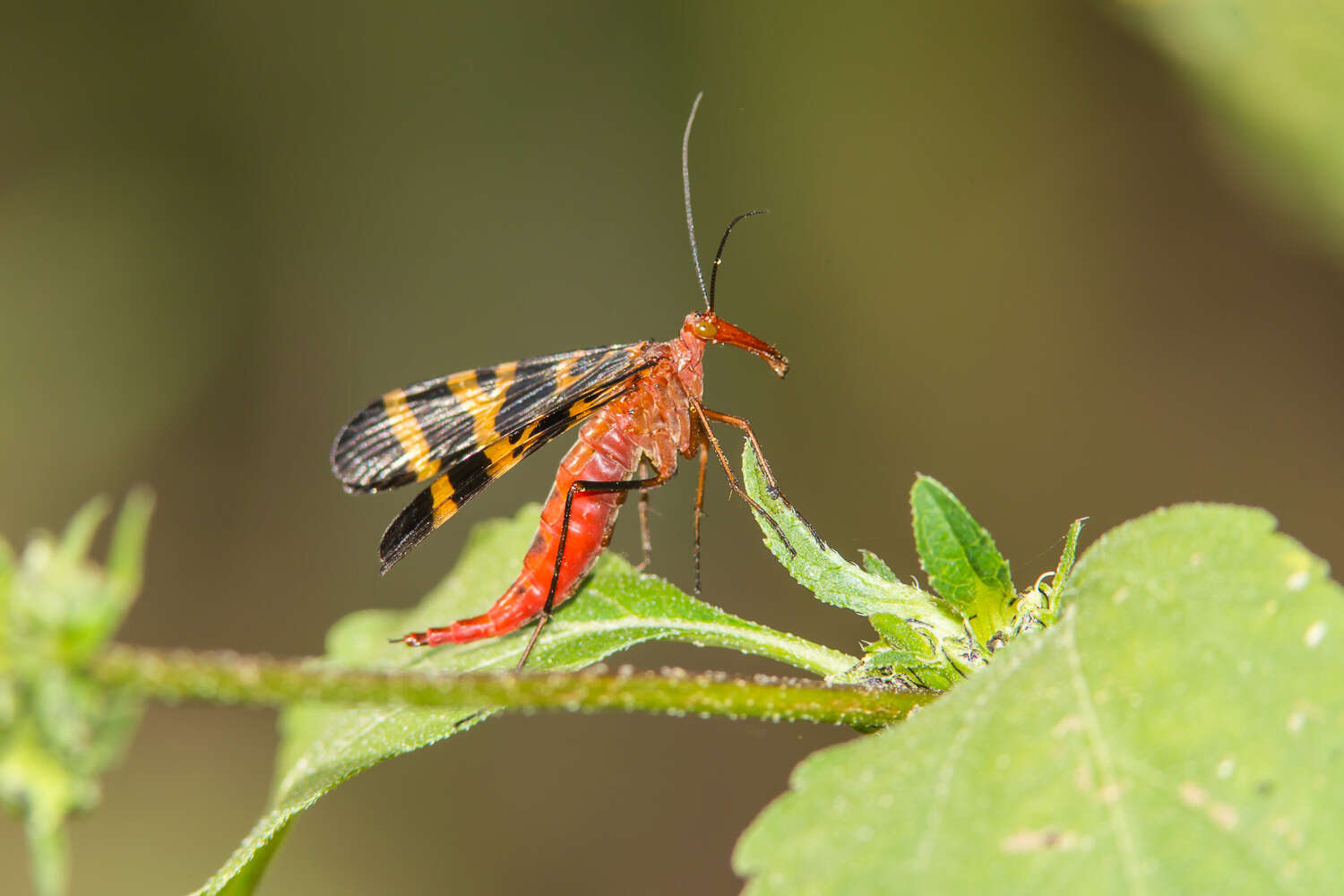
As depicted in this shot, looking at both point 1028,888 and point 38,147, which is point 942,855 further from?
point 38,147

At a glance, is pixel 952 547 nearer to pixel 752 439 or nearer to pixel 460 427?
pixel 752 439

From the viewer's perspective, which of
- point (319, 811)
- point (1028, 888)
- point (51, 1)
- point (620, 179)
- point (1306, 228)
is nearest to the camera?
point (1028, 888)

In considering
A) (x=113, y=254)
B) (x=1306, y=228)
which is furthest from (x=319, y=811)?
(x=1306, y=228)

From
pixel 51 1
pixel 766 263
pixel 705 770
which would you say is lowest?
pixel 705 770

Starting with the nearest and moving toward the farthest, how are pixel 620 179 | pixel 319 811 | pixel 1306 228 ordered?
pixel 1306 228 → pixel 319 811 → pixel 620 179

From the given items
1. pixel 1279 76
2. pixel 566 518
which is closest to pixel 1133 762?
pixel 566 518
